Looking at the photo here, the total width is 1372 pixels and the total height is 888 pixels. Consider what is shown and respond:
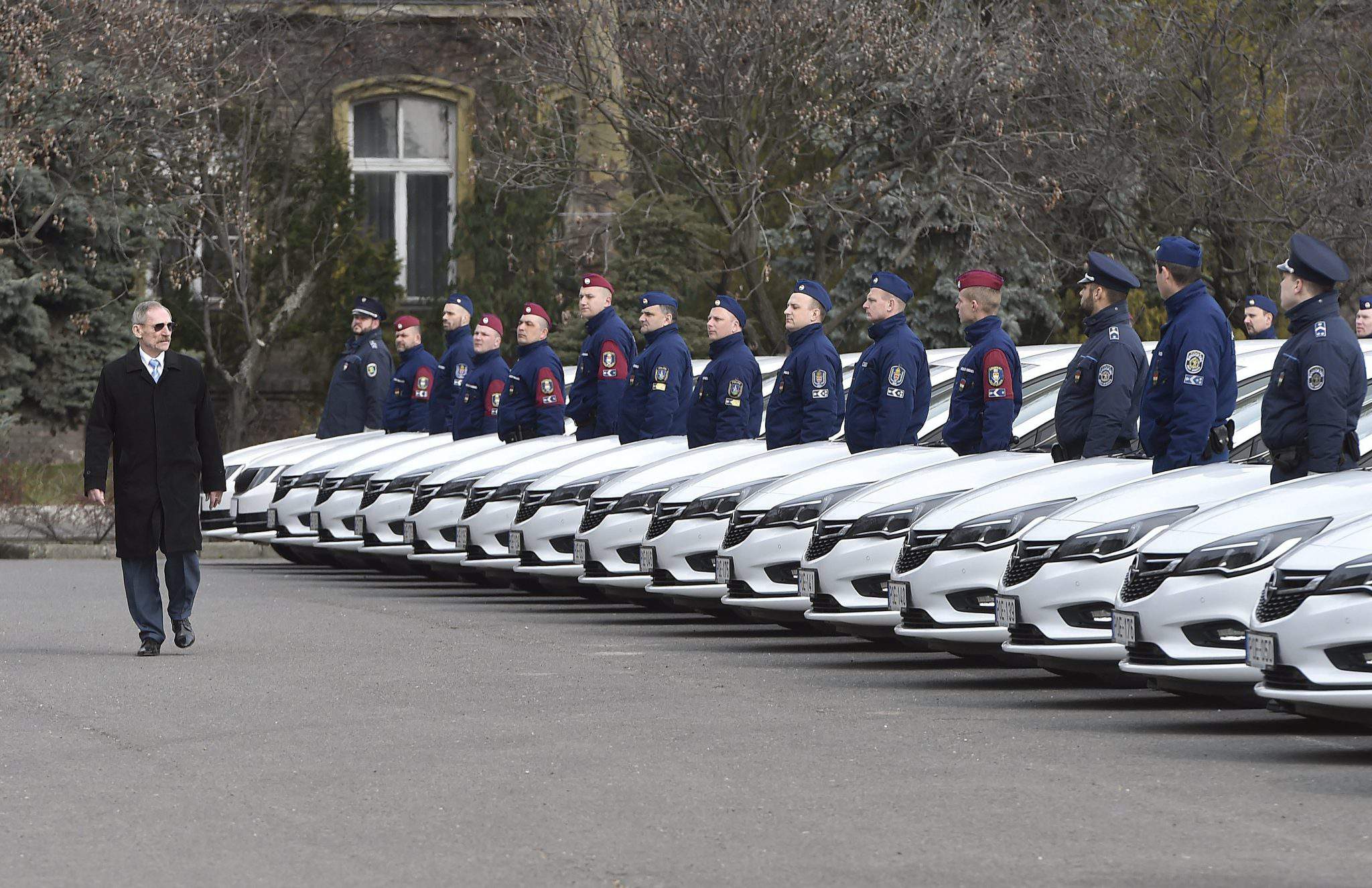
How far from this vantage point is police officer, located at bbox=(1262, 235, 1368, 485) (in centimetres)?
956

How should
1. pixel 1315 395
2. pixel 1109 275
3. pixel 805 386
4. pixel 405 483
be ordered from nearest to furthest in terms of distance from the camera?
pixel 1315 395
pixel 1109 275
pixel 805 386
pixel 405 483

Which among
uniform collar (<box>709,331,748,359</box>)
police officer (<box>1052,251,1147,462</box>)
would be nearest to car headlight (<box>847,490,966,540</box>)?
police officer (<box>1052,251,1147,462</box>)

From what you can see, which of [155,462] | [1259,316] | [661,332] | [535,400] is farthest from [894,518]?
[535,400]

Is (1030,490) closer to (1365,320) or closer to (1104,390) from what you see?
(1104,390)

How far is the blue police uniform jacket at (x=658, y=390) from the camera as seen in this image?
1528 centimetres

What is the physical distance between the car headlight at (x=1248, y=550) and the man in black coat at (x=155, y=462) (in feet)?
17.6

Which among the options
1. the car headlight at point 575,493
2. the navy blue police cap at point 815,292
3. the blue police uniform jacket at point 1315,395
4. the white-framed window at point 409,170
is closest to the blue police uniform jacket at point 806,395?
the navy blue police cap at point 815,292

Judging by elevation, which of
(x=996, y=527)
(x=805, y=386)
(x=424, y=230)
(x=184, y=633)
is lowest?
(x=184, y=633)

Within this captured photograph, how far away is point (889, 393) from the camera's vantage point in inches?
511

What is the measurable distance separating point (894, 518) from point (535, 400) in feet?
18.9

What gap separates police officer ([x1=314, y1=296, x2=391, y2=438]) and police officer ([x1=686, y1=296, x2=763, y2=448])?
5677mm

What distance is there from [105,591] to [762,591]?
6018 millimetres

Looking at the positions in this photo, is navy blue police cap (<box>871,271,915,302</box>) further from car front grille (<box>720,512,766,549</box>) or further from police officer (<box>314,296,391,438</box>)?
police officer (<box>314,296,391,438</box>)

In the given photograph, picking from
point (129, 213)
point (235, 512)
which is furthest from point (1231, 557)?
point (129, 213)
